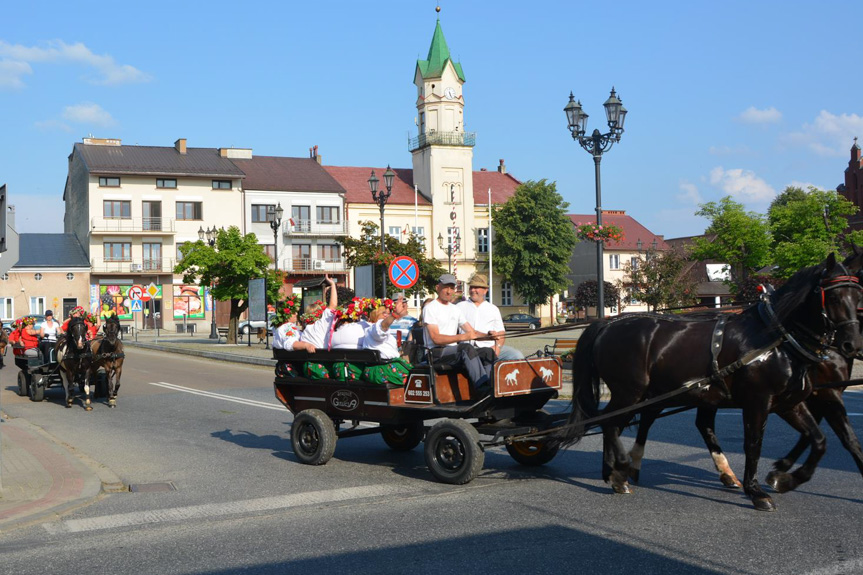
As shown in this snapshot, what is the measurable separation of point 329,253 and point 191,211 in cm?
1137

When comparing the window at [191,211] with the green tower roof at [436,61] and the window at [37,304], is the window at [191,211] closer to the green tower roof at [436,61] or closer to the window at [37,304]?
the window at [37,304]

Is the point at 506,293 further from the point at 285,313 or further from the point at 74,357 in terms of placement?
the point at 285,313

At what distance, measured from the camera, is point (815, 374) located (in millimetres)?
7605

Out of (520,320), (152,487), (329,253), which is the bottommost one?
(152,487)

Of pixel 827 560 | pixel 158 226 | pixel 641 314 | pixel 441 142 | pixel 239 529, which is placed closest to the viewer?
pixel 827 560

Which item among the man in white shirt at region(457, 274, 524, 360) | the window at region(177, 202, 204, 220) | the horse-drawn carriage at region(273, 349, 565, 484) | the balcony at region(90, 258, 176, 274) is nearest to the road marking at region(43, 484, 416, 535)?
the horse-drawn carriage at region(273, 349, 565, 484)

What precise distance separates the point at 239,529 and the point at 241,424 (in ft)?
23.0

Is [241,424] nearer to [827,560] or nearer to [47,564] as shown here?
[47,564]

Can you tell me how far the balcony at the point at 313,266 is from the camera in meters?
70.9

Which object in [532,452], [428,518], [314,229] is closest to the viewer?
[428,518]

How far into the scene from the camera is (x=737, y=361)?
25.0 ft

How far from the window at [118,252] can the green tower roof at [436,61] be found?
A: 27.6 m

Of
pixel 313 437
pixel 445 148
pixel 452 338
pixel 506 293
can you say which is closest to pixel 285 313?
pixel 313 437

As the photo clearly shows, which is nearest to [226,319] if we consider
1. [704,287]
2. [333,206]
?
[333,206]
